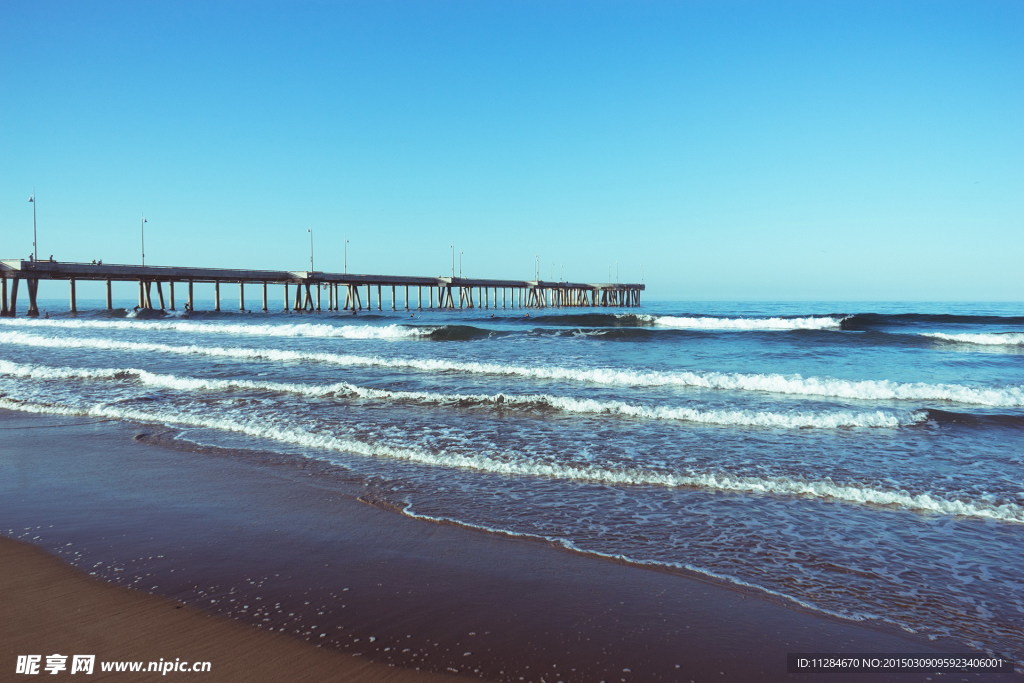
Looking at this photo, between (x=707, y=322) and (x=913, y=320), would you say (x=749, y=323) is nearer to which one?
(x=707, y=322)

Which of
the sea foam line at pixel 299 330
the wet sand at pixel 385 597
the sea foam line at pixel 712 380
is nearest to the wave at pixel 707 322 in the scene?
the sea foam line at pixel 299 330

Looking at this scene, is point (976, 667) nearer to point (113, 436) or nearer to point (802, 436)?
point (802, 436)

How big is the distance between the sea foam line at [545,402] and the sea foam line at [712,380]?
2.26 m

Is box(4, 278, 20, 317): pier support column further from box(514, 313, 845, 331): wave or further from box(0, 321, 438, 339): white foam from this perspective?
box(514, 313, 845, 331): wave

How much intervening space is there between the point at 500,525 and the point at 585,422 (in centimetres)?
400

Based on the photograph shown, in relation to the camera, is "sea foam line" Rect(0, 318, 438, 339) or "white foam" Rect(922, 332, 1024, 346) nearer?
"white foam" Rect(922, 332, 1024, 346)

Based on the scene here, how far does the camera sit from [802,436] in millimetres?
7371

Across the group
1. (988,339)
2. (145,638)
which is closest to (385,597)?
(145,638)

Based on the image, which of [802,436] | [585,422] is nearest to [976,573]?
[802,436]

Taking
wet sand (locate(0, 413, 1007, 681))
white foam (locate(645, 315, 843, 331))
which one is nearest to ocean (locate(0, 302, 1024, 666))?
wet sand (locate(0, 413, 1007, 681))

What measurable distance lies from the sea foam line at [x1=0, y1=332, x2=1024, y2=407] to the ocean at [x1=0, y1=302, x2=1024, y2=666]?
70mm

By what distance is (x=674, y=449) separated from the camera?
660 centimetres

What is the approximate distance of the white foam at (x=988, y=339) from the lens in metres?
22.9

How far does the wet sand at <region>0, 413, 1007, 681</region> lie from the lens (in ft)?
8.44
